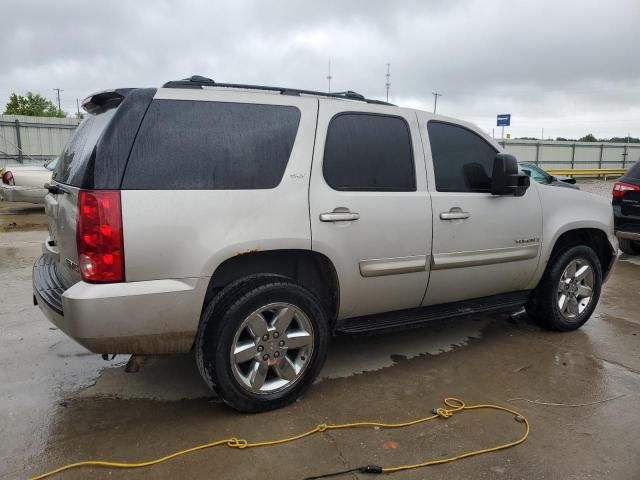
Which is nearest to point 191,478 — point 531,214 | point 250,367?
point 250,367

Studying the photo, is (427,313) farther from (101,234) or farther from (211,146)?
(101,234)

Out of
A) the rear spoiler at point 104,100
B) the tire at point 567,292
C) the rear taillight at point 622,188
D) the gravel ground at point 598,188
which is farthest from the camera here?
the gravel ground at point 598,188

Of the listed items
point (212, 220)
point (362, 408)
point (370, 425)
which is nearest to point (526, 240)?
point (362, 408)

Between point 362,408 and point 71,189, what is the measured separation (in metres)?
2.10

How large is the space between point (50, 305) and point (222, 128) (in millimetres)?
1367

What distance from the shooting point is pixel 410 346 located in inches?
167

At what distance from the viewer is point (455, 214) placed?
3691 millimetres

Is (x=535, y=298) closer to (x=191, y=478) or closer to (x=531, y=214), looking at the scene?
(x=531, y=214)

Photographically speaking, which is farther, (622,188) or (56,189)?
(622,188)

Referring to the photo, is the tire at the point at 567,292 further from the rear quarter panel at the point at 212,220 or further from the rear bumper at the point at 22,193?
the rear bumper at the point at 22,193

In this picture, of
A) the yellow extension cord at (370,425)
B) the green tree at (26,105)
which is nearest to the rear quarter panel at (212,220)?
the yellow extension cord at (370,425)

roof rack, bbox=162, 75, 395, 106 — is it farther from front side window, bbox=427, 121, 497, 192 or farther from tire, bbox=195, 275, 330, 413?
tire, bbox=195, 275, 330, 413

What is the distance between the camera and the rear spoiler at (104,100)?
2.87 metres

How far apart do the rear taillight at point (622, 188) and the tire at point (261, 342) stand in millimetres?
6224
